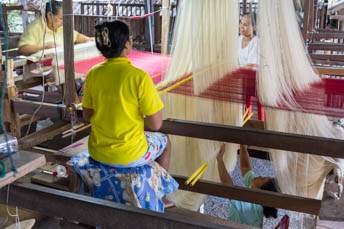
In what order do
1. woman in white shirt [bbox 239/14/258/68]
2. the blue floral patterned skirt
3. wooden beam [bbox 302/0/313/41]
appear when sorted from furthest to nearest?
1. wooden beam [bbox 302/0/313/41]
2. woman in white shirt [bbox 239/14/258/68]
3. the blue floral patterned skirt

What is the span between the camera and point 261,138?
2010 mm

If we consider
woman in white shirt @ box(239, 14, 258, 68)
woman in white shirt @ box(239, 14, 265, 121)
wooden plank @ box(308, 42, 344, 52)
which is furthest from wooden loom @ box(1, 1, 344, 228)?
wooden plank @ box(308, 42, 344, 52)

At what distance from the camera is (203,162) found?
9.47 ft

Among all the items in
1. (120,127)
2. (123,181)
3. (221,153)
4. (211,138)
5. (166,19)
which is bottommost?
(221,153)

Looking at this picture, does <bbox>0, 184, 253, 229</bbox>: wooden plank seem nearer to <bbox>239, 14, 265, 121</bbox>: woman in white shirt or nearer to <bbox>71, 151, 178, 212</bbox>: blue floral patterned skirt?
<bbox>71, 151, 178, 212</bbox>: blue floral patterned skirt

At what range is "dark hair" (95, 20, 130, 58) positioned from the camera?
166 cm

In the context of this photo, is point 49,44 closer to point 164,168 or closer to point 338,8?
point 164,168

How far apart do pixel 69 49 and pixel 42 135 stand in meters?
0.51

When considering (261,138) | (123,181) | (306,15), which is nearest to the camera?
(123,181)

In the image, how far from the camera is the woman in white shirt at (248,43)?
3697 mm

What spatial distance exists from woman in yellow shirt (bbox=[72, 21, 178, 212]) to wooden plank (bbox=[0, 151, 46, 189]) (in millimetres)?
606

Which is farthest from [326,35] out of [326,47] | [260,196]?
[260,196]

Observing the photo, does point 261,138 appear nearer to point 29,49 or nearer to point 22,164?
point 22,164

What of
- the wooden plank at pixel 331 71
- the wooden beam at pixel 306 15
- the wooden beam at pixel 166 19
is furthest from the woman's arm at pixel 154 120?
the wooden beam at pixel 306 15
